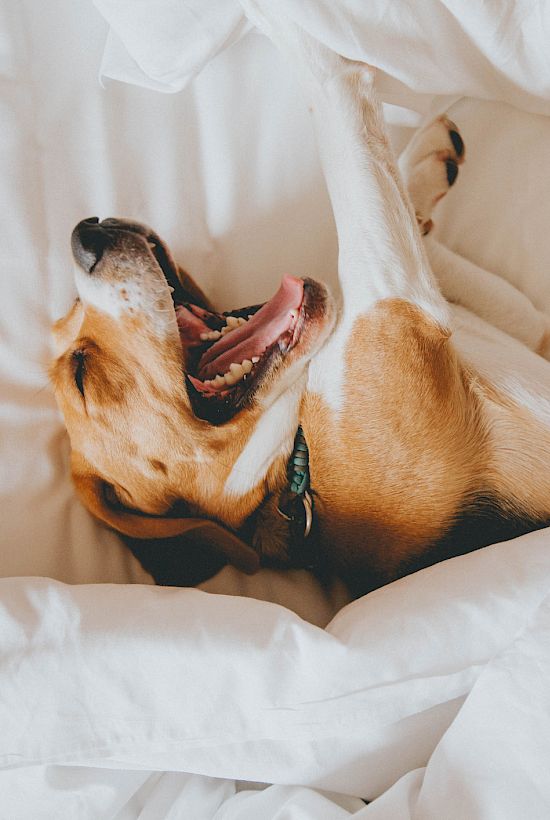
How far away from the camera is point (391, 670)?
122 centimetres

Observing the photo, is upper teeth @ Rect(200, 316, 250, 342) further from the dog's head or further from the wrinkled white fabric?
the wrinkled white fabric

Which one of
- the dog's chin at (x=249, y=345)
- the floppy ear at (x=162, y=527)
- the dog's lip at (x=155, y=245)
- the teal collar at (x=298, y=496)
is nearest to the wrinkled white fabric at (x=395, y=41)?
the dog's lip at (x=155, y=245)

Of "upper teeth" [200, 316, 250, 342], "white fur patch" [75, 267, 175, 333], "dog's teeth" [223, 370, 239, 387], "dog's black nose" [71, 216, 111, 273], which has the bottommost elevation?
"dog's teeth" [223, 370, 239, 387]

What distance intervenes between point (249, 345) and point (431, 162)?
68 centimetres

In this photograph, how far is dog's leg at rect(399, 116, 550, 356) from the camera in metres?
1.76

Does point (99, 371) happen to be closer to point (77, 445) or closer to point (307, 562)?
point (77, 445)

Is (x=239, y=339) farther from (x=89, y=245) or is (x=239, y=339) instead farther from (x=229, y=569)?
(x=229, y=569)

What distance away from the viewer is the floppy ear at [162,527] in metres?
1.55

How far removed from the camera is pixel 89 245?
1552 mm

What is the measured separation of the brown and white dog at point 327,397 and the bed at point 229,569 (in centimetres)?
14

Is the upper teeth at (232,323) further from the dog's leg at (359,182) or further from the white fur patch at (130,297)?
the dog's leg at (359,182)

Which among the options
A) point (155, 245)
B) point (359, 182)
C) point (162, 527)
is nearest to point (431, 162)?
point (359, 182)

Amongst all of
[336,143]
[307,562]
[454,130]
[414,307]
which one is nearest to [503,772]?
[307,562]

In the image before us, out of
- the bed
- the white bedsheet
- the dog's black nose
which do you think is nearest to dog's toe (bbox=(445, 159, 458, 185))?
the bed
